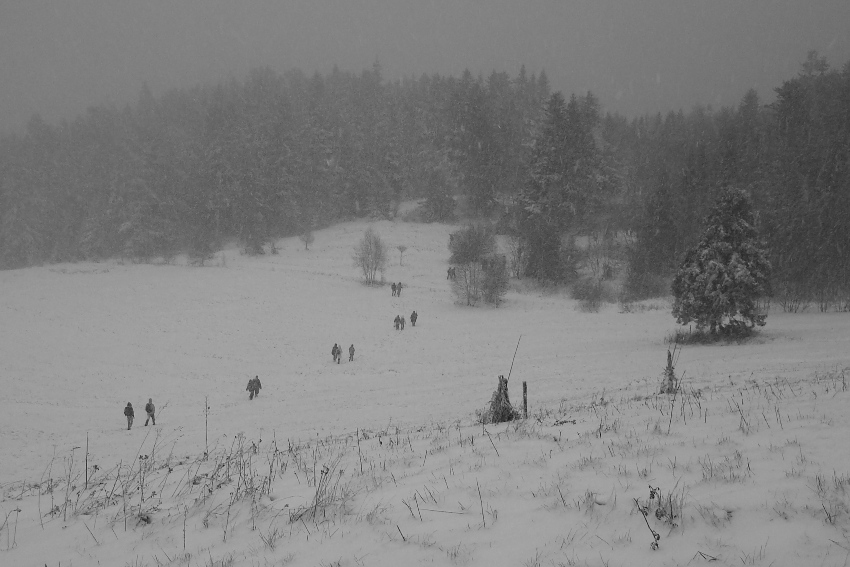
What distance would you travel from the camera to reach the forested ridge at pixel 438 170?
41.7 meters

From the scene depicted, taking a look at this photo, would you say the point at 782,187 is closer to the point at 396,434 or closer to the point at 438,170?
the point at 438,170

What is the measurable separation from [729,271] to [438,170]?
164ft

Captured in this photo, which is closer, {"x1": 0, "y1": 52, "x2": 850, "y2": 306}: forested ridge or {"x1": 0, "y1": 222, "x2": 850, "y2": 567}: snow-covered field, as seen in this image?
{"x1": 0, "y1": 222, "x2": 850, "y2": 567}: snow-covered field

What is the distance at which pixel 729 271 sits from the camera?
2252 centimetres

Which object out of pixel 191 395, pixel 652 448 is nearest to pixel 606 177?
pixel 191 395

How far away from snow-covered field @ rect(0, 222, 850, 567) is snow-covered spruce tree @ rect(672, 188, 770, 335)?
2.30 meters

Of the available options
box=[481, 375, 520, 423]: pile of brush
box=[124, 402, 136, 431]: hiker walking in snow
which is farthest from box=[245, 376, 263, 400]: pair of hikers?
box=[481, 375, 520, 423]: pile of brush

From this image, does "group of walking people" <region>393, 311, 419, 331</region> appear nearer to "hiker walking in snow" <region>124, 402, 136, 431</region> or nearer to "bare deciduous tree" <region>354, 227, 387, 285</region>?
"bare deciduous tree" <region>354, 227, 387, 285</region>

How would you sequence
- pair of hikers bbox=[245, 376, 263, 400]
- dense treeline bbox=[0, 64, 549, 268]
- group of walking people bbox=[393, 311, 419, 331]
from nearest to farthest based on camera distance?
pair of hikers bbox=[245, 376, 263, 400]
group of walking people bbox=[393, 311, 419, 331]
dense treeline bbox=[0, 64, 549, 268]

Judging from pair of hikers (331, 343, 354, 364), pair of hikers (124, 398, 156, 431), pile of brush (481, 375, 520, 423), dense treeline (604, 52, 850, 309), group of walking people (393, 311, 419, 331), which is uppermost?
dense treeline (604, 52, 850, 309)

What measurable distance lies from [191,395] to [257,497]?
20.1 meters

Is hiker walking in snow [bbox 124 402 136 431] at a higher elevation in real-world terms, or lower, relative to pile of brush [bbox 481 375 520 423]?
lower

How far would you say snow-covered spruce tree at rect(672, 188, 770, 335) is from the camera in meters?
22.3

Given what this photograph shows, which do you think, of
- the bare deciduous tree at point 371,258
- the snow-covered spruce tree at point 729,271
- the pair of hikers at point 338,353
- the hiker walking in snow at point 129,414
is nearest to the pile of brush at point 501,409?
the hiker walking in snow at point 129,414
